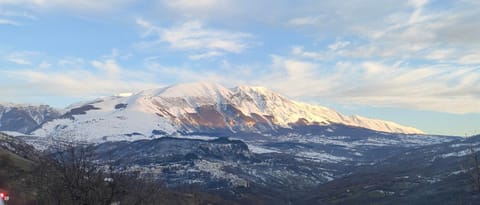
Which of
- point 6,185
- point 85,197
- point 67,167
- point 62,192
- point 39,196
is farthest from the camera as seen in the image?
point 6,185

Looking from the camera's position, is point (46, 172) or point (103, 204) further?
point (46, 172)

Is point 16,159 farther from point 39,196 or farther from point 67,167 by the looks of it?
point 67,167

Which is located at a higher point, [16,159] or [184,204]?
[16,159]

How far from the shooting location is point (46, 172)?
220 ft

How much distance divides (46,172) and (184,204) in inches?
4566

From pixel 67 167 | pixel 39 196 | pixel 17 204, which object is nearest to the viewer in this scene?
pixel 67 167

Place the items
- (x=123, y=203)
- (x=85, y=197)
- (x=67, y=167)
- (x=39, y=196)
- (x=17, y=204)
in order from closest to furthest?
(x=85, y=197), (x=67, y=167), (x=123, y=203), (x=39, y=196), (x=17, y=204)

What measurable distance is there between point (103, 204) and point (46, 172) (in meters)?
22.5

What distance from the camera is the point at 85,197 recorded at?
4562 centimetres

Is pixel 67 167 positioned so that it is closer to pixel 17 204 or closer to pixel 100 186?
pixel 100 186

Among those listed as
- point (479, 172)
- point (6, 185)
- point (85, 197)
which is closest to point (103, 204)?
point (85, 197)

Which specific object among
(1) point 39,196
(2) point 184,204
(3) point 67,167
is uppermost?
(3) point 67,167

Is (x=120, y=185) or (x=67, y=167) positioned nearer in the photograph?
(x=67, y=167)

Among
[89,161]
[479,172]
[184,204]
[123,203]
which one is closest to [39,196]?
[123,203]
